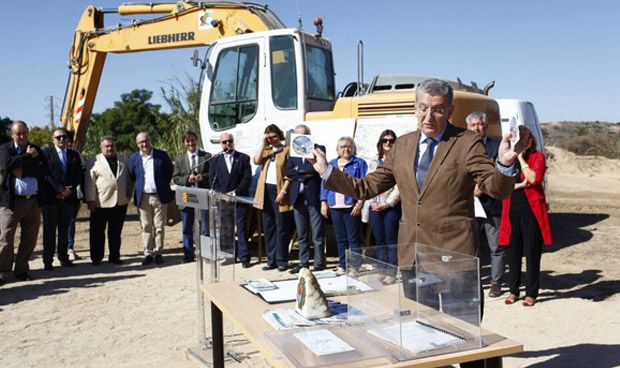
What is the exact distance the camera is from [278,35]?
8.26 metres

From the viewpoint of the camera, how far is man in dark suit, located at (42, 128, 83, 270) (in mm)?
7883

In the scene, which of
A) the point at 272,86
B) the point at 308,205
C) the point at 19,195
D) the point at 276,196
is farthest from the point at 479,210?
the point at 19,195

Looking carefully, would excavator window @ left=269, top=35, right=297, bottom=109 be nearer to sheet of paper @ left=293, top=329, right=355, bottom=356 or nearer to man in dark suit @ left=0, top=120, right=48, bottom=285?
man in dark suit @ left=0, top=120, right=48, bottom=285

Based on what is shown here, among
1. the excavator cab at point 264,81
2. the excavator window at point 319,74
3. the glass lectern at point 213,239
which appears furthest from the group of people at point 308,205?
the glass lectern at point 213,239

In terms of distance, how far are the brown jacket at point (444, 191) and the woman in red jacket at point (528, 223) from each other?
2.90m

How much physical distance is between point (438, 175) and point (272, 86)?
545cm

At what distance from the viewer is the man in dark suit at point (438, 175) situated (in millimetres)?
3016

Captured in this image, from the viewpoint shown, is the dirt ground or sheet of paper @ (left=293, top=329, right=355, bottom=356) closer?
sheet of paper @ (left=293, top=329, right=355, bottom=356)

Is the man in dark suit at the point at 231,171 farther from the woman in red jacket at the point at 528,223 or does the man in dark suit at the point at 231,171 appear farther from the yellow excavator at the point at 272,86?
the woman in red jacket at the point at 528,223

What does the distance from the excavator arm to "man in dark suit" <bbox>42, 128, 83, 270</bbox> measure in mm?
2816

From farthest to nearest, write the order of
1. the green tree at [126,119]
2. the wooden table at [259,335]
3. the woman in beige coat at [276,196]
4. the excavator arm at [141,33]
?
the green tree at [126,119] → the excavator arm at [141,33] → the woman in beige coat at [276,196] → the wooden table at [259,335]

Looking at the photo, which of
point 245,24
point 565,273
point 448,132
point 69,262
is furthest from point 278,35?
point 448,132

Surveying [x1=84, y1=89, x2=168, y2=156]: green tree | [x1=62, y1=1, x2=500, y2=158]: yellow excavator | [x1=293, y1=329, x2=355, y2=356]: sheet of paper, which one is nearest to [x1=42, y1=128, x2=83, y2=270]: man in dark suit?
[x1=62, y1=1, x2=500, y2=158]: yellow excavator

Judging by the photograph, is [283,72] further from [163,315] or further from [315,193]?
[163,315]
